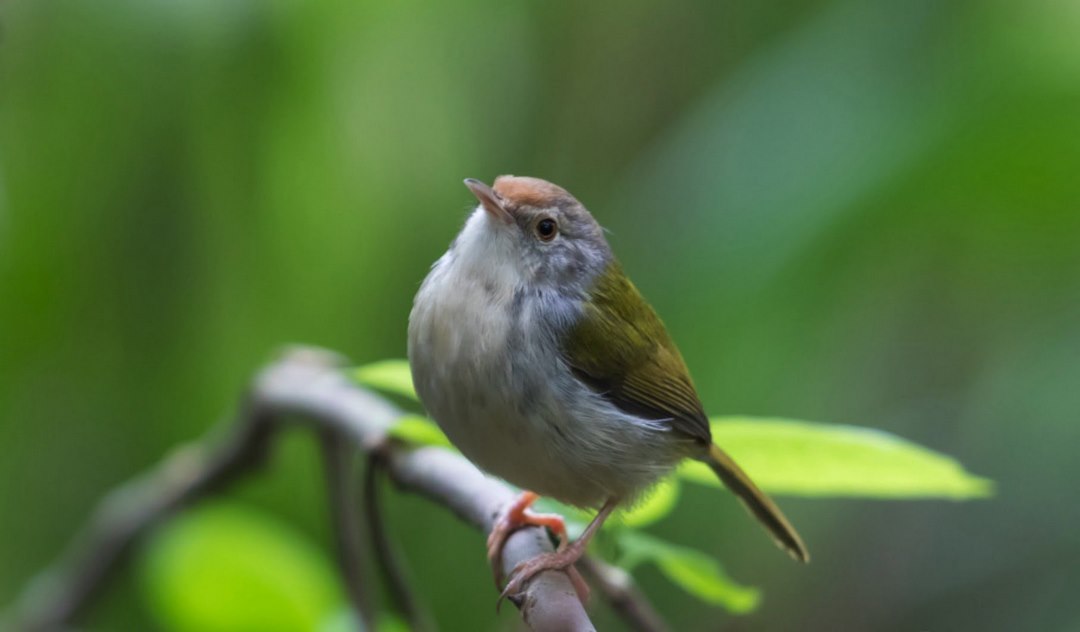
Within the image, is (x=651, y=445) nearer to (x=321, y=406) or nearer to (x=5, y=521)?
(x=321, y=406)

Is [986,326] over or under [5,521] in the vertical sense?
over

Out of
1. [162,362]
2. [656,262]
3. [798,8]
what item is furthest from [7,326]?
[798,8]

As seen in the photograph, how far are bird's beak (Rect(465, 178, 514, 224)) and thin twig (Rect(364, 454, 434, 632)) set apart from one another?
0.48 m

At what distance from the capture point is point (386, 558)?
2.02 m

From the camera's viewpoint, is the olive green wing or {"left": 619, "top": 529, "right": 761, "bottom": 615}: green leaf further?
the olive green wing

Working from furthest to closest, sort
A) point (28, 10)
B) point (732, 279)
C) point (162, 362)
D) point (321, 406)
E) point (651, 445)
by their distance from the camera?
point (162, 362) → point (28, 10) → point (732, 279) → point (321, 406) → point (651, 445)

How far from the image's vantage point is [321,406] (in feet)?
7.35

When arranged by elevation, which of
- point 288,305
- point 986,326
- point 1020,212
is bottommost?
point 288,305

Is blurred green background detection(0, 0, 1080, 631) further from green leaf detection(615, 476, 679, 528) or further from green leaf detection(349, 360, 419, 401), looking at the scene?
green leaf detection(349, 360, 419, 401)

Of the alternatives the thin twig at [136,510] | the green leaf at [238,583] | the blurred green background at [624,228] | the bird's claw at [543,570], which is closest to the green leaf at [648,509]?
the bird's claw at [543,570]

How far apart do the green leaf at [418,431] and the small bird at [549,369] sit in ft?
0.10

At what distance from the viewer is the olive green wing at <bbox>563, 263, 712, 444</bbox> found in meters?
2.07

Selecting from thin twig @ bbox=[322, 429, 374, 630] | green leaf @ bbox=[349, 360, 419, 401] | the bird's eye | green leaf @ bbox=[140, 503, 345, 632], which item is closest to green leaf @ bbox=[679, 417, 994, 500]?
green leaf @ bbox=[349, 360, 419, 401]

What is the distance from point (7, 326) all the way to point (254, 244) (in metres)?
0.76
